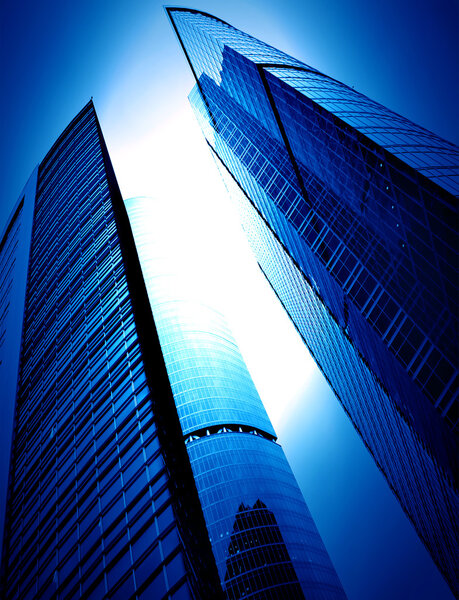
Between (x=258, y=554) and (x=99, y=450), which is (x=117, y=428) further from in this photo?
(x=258, y=554)

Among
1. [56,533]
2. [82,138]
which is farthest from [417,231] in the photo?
[82,138]

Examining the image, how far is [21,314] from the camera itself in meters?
Result: 84.1

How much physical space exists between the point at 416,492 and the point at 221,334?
74.8m

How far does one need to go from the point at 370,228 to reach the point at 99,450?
32.1 m

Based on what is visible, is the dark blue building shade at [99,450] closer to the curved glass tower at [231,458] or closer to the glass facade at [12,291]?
the glass facade at [12,291]

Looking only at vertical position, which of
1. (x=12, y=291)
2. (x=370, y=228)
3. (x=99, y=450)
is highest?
(x=12, y=291)

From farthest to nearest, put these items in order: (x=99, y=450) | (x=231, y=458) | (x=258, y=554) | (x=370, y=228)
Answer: (x=231, y=458) → (x=258, y=554) → (x=99, y=450) → (x=370, y=228)

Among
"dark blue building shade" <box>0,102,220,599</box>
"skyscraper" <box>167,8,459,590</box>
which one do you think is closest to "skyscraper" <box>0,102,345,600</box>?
"dark blue building shade" <box>0,102,220,599</box>

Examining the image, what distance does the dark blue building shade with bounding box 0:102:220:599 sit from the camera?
28.4 metres

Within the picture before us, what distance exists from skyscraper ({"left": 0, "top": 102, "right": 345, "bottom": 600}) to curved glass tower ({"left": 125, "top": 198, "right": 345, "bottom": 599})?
369 millimetres

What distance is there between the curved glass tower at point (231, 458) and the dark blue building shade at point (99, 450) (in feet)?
124

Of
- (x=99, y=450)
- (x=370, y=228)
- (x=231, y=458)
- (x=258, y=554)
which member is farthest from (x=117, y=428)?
(x=231, y=458)

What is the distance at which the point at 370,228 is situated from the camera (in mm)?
38562

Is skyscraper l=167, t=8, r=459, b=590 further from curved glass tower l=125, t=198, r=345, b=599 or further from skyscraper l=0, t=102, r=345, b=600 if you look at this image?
curved glass tower l=125, t=198, r=345, b=599
